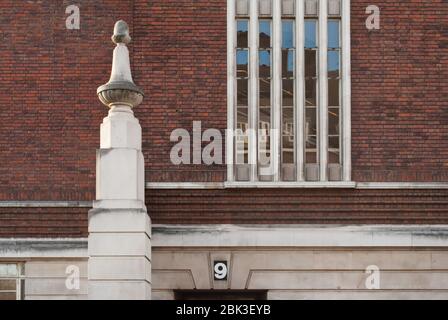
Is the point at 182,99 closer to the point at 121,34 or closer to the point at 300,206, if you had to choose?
the point at 121,34

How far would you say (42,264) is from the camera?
674 inches

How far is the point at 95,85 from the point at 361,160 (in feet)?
16.0

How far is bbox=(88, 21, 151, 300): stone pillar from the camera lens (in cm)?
1505

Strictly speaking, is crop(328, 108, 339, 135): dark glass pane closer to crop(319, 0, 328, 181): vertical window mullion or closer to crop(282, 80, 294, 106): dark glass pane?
crop(319, 0, 328, 181): vertical window mullion

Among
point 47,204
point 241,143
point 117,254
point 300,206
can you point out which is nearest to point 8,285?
point 47,204

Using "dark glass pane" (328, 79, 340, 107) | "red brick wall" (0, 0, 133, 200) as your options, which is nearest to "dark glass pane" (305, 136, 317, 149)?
"dark glass pane" (328, 79, 340, 107)

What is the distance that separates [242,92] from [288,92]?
2.67 feet

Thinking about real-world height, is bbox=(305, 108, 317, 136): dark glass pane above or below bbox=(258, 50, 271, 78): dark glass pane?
below

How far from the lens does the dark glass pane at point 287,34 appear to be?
58.2 ft

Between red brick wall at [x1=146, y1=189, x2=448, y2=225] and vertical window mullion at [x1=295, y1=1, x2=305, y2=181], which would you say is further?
vertical window mullion at [x1=295, y1=1, x2=305, y2=181]

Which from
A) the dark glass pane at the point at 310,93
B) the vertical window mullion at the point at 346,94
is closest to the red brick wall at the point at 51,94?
the dark glass pane at the point at 310,93

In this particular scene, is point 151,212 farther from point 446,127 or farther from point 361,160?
point 446,127

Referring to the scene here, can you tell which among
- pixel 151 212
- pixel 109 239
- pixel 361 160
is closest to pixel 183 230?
pixel 151 212

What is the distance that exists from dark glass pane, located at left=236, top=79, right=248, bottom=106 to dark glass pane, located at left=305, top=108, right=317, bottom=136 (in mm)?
1104
